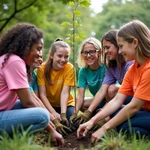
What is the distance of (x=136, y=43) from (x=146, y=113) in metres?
0.68

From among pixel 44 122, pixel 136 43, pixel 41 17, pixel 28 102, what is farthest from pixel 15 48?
pixel 41 17

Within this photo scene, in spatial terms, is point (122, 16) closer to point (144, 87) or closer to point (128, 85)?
point (128, 85)

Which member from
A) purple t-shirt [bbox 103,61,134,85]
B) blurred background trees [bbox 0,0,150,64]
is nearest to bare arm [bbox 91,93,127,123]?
purple t-shirt [bbox 103,61,134,85]

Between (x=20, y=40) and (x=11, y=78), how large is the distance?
1.42 feet

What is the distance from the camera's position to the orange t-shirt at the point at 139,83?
2757 mm

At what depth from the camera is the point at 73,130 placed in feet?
11.7

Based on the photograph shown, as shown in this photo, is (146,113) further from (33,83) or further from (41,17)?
(41,17)

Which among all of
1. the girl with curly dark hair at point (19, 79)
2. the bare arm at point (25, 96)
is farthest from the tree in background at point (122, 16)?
the bare arm at point (25, 96)

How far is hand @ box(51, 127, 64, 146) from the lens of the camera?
9.70ft

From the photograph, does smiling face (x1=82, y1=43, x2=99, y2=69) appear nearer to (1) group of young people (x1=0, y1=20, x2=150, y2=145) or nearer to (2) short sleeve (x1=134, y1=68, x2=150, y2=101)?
(1) group of young people (x1=0, y1=20, x2=150, y2=145)

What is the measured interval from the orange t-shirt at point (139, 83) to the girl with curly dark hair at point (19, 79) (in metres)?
0.84

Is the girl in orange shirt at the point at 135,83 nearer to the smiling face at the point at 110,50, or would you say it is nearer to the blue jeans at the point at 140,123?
the blue jeans at the point at 140,123

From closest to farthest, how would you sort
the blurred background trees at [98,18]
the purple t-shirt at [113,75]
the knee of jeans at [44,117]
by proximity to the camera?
the knee of jeans at [44,117] → the purple t-shirt at [113,75] → the blurred background trees at [98,18]

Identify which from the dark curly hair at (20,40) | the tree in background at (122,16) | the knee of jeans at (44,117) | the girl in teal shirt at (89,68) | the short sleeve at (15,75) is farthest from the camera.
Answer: the tree in background at (122,16)
